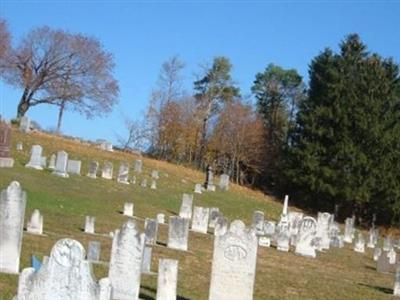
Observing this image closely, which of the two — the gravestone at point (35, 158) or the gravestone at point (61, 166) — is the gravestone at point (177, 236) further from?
the gravestone at point (35, 158)

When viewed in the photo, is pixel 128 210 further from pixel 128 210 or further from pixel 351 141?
pixel 351 141

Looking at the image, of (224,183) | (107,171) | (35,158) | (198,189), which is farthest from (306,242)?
(224,183)

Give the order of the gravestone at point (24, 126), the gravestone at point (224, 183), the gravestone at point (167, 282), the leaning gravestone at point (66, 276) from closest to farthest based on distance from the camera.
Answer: the leaning gravestone at point (66, 276) < the gravestone at point (167, 282) < the gravestone at point (224, 183) < the gravestone at point (24, 126)

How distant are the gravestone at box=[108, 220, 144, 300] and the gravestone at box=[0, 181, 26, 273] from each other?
165 cm

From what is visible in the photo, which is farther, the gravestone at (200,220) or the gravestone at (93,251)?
the gravestone at (200,220)

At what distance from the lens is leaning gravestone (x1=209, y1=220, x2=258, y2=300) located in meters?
12.6

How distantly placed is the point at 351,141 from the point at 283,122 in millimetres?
14982

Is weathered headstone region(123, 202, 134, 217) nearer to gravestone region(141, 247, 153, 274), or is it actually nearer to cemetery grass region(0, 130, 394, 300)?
cemetery grass region(0, 130, 394, 300)

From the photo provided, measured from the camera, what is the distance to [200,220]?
26062 mm

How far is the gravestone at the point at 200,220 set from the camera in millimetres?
25906

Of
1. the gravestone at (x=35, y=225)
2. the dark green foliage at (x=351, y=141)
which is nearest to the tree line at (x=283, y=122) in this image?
the dark green foliage at (x=351, y=141)

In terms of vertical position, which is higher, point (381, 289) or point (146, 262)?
point (146, 262)

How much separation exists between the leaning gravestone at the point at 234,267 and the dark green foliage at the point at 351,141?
38.2 metres

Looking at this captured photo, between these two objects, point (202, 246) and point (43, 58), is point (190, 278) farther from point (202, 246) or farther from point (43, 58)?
point (43, 58)
